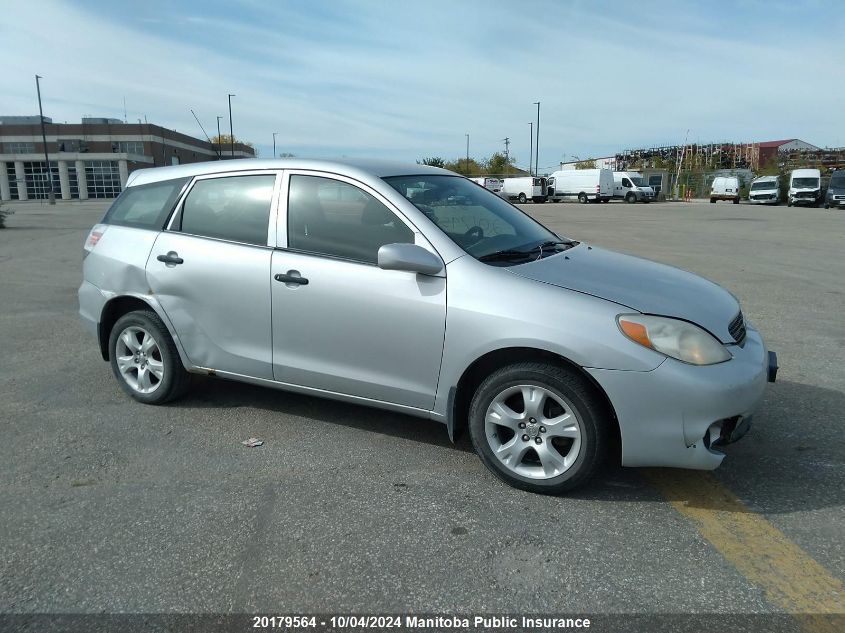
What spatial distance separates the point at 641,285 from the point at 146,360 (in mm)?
3323

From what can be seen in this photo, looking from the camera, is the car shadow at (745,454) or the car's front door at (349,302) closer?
the car shadow at (745,454)

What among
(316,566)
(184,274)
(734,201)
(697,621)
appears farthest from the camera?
(734,201)

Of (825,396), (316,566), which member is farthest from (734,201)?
(316,566)

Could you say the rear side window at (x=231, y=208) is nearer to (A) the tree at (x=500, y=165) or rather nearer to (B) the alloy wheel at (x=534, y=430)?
(B) the alloy wheel at (x=534, y=430)

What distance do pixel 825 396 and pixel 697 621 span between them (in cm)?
305

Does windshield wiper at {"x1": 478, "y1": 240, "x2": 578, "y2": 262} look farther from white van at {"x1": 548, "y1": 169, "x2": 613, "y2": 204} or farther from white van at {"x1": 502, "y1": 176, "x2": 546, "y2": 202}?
white van at {"x1": 502, "y1": 176, "x2": 546, "y2": 202}

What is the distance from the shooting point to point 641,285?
363 cm

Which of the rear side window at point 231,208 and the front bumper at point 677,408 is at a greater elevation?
the rear side window at point 231,208

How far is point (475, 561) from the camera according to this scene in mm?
2842

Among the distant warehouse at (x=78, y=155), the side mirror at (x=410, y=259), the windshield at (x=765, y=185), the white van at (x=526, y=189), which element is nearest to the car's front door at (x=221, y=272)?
the side mirror at (x=410, y=259)

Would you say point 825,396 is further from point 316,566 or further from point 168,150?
point 168,150

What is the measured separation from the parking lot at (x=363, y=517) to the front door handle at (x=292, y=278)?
99 cm

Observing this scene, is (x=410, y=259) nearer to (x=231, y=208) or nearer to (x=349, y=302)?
(x=349, y=302)

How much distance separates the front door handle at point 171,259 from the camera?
4.40 meters
